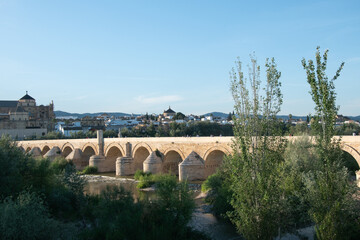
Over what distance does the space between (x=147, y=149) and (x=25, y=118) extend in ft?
144

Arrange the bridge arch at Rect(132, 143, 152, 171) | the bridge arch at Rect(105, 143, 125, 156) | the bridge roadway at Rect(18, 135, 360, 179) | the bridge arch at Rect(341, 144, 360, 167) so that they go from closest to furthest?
the bridge arch at Rect(341, 144, 360, 167)
the bridge roadway at Rect(18, 135, 360, 179)
the bridge arch at Rect(132, 143, 152, 171)
the bridge arch at Rect(105, 143, 125, 156)

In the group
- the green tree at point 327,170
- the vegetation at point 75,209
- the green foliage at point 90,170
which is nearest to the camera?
the green tree at point 327,170

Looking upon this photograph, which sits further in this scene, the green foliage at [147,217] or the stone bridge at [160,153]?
the stone bridge at [160,153]

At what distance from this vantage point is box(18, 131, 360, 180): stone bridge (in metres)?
18.3

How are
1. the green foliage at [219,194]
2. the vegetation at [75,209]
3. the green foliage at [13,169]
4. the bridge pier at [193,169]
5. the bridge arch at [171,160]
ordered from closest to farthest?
1. the vegetation at [75,209]
2. the green foliage at [13,169]
3. the green foliage at [219,194]
4. the bridge pier at [193,169]
5. the bridge arch at [171,160]

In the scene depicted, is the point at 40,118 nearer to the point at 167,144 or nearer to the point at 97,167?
the point at 97,167

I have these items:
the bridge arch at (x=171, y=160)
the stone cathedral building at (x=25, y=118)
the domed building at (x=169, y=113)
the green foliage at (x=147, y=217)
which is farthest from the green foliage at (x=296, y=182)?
the domed building at (x=169, y=113)

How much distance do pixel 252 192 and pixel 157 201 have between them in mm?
3561

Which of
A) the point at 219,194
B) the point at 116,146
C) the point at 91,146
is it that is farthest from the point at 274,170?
the point at 91,146

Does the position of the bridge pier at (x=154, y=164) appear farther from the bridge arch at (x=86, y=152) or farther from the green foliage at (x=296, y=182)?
the green foliage at (x=296, y=182)

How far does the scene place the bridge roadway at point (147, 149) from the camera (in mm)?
17841

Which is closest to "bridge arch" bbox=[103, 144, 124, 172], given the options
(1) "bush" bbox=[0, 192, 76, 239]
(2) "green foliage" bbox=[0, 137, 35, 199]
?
(2) "green foliage" bbox=[0, 137, 35, 199]

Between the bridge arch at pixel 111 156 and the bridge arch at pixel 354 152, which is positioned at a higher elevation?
A: the bridge arch at pixel 354 152

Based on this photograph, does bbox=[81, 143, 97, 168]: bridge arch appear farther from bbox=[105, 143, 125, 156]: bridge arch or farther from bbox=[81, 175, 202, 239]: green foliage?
bbox=[81, 175, 202, 239]: green foliage
